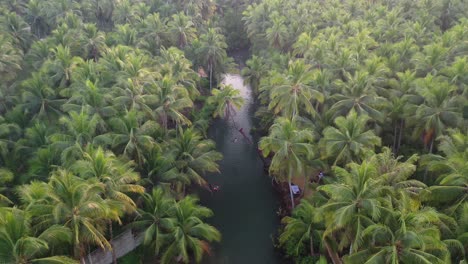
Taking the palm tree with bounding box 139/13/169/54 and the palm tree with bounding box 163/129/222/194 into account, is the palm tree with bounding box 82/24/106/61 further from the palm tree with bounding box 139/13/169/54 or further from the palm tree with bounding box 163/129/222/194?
the palm tree with bounding box 163/129/222/194

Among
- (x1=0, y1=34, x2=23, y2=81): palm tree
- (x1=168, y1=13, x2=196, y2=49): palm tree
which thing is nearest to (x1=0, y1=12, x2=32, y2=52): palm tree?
(x1=0, y1=34, x2=23, y2=81): palm tree

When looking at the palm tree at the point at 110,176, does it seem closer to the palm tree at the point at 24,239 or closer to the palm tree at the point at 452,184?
the palm tree at the point at 24,239

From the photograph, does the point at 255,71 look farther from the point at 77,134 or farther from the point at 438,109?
the point at 77,134

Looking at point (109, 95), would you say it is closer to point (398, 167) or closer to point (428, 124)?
point (398, 167)

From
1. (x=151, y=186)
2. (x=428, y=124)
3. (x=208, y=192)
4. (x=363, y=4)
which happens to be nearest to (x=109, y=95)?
(x=151, y=186)

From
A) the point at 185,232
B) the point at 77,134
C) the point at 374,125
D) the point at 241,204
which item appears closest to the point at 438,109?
the point at 374,125
